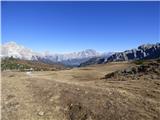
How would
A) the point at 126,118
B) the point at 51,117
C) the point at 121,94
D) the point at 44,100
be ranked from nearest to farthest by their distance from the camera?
1. the point at 126,118
2. the point at 51,117
3. the point at 121,94
4. the point at 44,100

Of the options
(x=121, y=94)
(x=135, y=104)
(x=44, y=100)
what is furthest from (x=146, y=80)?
(x=44, y=100)

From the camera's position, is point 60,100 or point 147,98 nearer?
point 147,98

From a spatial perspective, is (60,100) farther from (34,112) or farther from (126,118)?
(126,118)

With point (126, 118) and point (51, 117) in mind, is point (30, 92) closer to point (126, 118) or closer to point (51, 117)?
point (51, 117)

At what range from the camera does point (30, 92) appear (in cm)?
3189

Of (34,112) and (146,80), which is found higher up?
(146,80)

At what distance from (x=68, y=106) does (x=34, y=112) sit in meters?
3.26

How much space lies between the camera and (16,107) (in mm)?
25734

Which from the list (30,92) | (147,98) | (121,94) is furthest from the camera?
(30,92)

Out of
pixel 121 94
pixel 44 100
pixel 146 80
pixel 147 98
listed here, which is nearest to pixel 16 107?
pixel 44 100

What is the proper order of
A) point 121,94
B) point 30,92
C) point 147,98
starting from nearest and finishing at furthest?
point 147,98 → point 121,94 → point 30,92

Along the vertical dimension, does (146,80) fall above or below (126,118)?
above

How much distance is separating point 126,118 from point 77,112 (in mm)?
4673

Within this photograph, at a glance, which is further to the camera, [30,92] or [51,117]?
[30,92]
